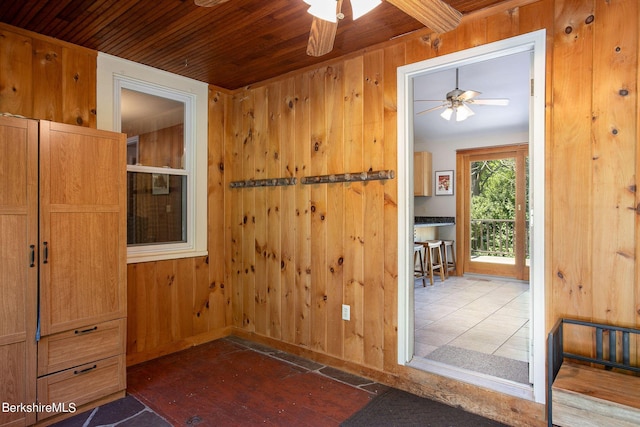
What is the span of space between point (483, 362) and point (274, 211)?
2107mm

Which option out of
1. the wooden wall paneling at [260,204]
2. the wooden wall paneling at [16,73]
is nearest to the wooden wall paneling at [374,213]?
the wooden wall paneling at [260,204]

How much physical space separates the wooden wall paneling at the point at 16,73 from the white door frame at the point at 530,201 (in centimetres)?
256

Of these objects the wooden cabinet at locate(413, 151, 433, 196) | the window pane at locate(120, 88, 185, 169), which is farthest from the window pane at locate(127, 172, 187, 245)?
the wooden cabinet at locate(413, 151, 433, 196)

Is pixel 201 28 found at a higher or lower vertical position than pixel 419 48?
higher

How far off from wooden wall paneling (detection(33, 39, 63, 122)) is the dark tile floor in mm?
2033

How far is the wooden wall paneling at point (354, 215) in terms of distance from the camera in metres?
2.89

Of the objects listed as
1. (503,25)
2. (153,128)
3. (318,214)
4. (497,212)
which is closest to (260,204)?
(318,214)

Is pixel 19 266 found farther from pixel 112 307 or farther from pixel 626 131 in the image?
pixel 626 131

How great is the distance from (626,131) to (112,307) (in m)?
3.17

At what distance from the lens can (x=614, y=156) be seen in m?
1.94

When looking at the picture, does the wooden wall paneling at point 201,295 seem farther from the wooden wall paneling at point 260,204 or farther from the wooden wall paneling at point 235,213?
the wooden wall paneling at point 260,204

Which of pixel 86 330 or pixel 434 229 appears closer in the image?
pixel 86 330

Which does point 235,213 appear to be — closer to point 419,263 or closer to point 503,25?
point 503,25

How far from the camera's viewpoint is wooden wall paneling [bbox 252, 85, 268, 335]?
355cm
